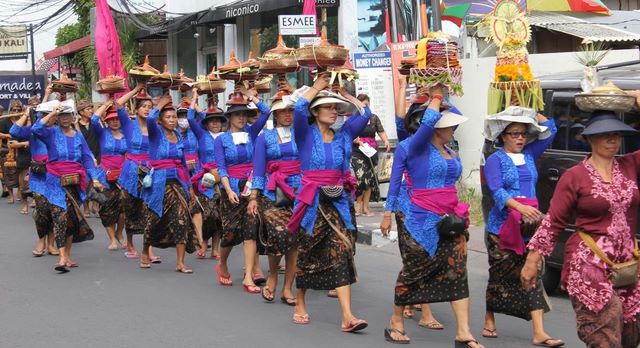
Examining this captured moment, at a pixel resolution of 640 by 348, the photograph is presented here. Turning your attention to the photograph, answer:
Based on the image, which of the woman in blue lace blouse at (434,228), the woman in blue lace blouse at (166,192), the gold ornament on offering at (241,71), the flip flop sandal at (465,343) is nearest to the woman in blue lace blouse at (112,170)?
the woman in blue lace blouse at (166,192)

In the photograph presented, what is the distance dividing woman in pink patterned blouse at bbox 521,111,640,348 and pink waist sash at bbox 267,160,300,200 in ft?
12.2

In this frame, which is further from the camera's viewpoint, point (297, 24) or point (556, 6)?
point (556, 6)

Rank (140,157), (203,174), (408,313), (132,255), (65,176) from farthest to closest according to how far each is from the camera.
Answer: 1. (140,157)
2. (132,255)
3. (203,174)
4. (65,176)
5. (408,313)

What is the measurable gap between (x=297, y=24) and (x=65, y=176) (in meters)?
5.15

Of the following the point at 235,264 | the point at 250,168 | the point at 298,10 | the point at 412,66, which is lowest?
the point at 235,264

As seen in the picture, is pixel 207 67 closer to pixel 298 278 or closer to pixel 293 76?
pixel 293 76

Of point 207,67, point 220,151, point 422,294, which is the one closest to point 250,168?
point 220,151

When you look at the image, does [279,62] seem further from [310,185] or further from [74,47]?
[74,47]

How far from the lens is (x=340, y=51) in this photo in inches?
309

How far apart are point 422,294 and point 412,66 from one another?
5.73 feet

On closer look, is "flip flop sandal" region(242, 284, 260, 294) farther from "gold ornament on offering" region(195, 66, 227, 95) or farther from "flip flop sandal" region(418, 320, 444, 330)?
"gold ornament on offering" region(195, 66, 227, 95)

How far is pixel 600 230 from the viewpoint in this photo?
5.48 metres

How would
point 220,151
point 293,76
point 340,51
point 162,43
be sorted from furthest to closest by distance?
point 162,43 → point 293,76 → point 220,151 → point 340,51

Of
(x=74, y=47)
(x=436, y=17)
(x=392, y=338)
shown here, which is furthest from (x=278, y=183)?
(x=74, y=47)
